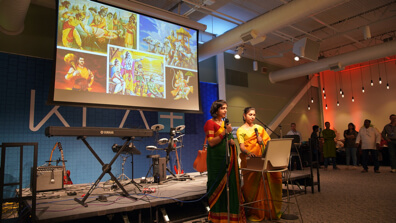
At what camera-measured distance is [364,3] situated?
664 cm

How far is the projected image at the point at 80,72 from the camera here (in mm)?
4395

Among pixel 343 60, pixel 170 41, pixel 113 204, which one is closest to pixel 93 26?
pixel 170 41

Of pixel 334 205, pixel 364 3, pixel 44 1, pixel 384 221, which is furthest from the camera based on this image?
pixel 364 3

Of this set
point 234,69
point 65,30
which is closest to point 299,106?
point 234,69

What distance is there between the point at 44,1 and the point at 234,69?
5.59 m

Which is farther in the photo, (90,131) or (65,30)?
(65,30)

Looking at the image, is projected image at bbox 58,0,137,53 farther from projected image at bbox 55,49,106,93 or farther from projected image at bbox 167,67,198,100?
projected image at bbox 167,67,198,100

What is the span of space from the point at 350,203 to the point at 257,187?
66.8 inches

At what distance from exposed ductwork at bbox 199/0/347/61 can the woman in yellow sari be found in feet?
10.5

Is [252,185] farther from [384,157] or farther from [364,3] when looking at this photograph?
[384,157]

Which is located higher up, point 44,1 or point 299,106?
point 44,1

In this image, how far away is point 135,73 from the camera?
16.8ft

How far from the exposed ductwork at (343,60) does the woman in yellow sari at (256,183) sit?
6.31m

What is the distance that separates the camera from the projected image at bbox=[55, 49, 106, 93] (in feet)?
14.4
